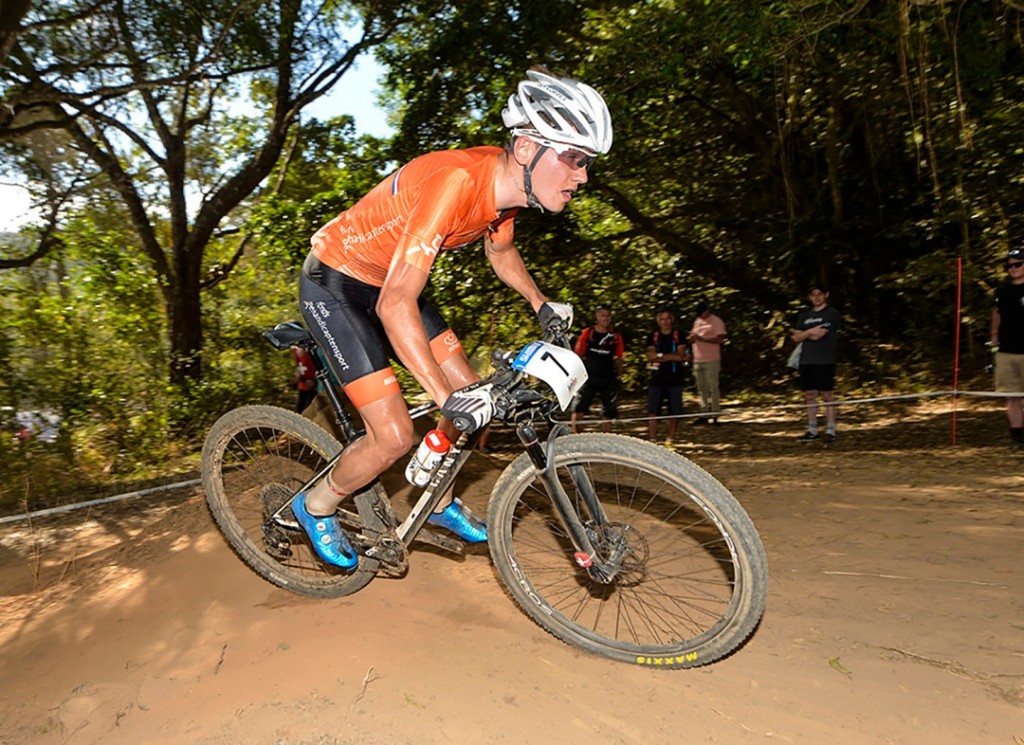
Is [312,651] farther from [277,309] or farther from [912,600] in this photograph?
[277,309]

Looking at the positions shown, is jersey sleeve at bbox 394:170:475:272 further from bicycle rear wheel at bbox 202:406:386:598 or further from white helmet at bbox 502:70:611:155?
bicycle rear wheel at bbox 202:406:386:598

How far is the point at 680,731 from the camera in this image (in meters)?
2.49

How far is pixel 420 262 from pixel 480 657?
1.71 meters

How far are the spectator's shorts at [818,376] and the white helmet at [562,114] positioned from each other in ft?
24.3

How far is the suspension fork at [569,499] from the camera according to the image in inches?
110

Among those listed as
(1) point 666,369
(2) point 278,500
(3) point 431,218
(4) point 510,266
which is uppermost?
(3) point 431,218

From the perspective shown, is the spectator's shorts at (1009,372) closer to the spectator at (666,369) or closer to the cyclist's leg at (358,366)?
the spectator at (666,369)

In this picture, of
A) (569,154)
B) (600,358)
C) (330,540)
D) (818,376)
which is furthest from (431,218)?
(818,376)

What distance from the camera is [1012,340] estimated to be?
7.54m

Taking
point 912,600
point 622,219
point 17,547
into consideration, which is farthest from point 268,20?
point 912,600

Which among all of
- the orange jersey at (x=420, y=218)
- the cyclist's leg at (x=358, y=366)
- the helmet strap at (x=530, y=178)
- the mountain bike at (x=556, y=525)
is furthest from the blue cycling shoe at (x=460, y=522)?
the helmet strap at (x=530, y=178)

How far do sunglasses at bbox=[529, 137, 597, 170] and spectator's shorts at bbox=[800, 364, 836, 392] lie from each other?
738 centimetres

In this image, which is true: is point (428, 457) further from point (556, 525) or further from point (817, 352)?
point (817, 352)

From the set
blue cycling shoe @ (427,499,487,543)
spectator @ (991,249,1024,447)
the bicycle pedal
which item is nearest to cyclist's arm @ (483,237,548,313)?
blue cycling shoe @ (427,499,487,543)
